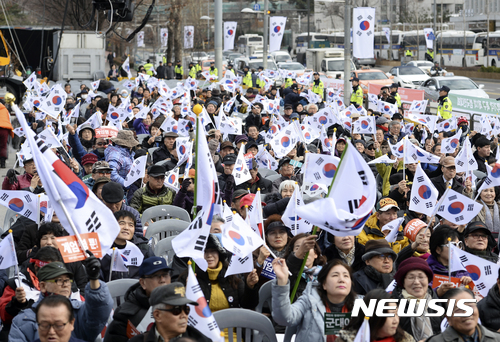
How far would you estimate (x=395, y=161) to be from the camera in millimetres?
10922

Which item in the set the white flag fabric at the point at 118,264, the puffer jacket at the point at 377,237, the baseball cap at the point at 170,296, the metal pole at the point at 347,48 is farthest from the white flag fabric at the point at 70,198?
the metal pole at the point at 347,48

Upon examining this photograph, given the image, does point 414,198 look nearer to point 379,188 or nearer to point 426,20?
point 379,188

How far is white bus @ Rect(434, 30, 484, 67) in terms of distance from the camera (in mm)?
49000

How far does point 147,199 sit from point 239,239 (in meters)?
3.61

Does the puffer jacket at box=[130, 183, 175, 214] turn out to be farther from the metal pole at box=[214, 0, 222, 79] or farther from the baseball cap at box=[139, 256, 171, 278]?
the metal pole at box=[214, 0, 222, 79]

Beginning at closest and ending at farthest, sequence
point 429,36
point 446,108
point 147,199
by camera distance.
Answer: point 147,199, point 446,108, point 429,36

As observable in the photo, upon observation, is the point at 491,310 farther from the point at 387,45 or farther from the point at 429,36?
the point at 387,45

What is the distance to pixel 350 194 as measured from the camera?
5164mm

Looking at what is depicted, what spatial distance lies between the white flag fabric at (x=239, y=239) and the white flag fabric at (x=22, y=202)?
7.96 feet

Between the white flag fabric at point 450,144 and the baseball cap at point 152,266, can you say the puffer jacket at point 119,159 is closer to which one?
the baseball cap at point 152,266

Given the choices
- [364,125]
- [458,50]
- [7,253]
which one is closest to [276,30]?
[364,125]

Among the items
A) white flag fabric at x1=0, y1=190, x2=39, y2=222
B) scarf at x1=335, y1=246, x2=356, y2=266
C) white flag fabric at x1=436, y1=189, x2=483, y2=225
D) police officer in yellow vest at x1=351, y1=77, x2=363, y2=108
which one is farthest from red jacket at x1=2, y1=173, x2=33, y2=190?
police officer in yellow vest at x1=351, y1=77, x2=363, y2=108

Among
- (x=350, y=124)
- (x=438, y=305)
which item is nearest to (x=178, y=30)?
(x=350, y=124)

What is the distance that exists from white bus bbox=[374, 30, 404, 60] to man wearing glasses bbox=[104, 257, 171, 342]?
5935 centimetres
